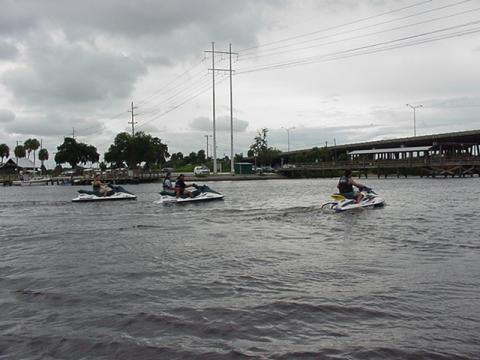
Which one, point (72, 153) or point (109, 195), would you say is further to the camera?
point (72, 153)

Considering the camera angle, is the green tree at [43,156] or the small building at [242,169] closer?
the small building at [242,169]

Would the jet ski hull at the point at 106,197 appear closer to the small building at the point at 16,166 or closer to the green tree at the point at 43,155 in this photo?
the small building at the point at 16,166

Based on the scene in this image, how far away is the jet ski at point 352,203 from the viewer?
2580cm

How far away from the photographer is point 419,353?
6.52 m

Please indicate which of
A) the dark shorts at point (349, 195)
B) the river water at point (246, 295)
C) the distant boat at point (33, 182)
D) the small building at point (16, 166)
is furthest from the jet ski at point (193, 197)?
the small building at point (16, 166)

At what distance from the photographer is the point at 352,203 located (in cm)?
2611

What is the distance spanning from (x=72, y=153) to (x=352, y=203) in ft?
386

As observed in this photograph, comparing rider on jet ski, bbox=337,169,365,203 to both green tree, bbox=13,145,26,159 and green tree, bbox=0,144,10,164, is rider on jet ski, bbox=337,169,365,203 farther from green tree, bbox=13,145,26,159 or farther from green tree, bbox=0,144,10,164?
green tree, bbox=13,145,26,159

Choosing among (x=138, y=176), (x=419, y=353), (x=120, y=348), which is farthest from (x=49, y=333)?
(x=138, y=176)

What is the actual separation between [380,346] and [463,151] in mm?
117107

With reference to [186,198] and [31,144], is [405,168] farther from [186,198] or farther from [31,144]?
[31,144]

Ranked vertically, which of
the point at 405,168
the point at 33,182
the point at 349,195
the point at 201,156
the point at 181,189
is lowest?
the point at 33,182

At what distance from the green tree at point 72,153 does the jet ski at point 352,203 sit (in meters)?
116

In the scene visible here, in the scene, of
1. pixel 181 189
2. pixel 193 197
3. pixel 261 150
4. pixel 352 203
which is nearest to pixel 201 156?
pixel 261 150
